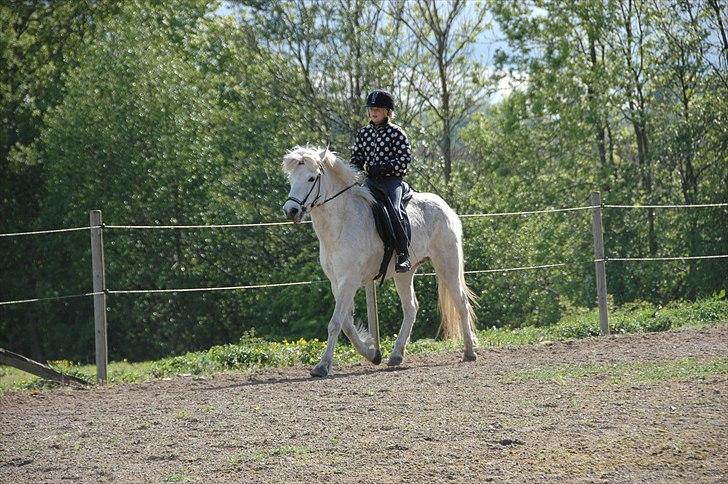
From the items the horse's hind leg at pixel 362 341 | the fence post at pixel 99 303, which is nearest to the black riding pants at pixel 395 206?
the horse's hind leg at pixel 362 341

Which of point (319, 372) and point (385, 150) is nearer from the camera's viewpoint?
point (319, 372)

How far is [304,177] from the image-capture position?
370 inches

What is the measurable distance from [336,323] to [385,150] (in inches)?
68.4

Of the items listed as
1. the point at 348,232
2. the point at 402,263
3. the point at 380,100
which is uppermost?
the point at 380,100

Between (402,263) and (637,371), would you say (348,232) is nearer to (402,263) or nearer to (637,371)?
(402,263)

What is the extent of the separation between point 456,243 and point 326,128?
40.2ft

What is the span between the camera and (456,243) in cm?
1098

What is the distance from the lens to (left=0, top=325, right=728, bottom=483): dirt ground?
5.36 meters

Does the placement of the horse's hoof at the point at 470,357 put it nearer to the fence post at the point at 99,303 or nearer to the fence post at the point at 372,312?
the fence post at the point at 372,312

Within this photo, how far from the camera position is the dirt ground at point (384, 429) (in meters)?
5.36

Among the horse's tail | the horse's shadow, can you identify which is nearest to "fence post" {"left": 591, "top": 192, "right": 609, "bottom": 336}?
the horse's tail

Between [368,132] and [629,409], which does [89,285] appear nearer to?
[368,132]

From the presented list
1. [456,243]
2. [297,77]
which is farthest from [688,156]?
[456,243]

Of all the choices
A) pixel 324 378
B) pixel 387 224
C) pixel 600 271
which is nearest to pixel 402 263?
pixel 387 224
